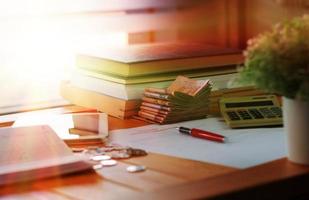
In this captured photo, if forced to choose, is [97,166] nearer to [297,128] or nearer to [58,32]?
[297,128]

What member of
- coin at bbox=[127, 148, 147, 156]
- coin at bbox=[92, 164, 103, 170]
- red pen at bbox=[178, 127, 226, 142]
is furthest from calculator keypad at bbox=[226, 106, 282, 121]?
coin at bbox=[92, 164, 103, 170]

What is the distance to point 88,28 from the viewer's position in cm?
165

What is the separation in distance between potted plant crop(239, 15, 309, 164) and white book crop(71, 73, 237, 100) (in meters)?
0.45

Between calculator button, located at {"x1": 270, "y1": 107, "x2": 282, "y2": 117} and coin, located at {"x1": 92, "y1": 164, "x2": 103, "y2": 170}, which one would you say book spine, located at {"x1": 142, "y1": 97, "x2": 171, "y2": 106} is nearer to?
calculator button, located at {"x1": 270, "y1": 107, "x2": 282, "y2": 117}

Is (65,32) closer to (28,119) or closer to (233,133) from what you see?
(28,119)

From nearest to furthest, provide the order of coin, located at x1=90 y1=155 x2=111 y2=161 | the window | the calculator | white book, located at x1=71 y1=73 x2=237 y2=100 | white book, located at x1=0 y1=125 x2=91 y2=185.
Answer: white book, located at x1=0 y1=125 x2=91 y2=185 → coin, located at x1=90 y1=155 x2=111 y2=161 → the calculator → white book, located at x1=71 y1=73 x2=237 y2=100 → the window

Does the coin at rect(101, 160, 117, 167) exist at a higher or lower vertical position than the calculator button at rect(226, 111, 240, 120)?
lower

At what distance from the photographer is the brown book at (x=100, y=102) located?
4.59 feet

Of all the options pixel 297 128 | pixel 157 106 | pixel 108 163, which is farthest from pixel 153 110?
pixel 297 128

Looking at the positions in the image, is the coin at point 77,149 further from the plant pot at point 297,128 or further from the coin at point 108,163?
the plant pot at point 297,128

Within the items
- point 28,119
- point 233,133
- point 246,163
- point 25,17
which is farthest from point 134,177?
point 25,17

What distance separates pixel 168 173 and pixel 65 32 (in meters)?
0.73

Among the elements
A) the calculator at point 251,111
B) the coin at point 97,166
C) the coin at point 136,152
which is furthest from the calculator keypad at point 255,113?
the coin at point 97,166

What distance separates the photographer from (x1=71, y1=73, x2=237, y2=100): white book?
1.40m
